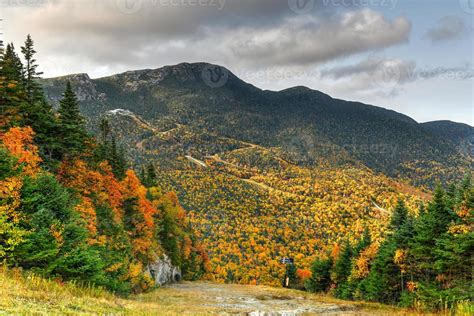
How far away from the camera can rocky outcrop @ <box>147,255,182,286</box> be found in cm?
5639

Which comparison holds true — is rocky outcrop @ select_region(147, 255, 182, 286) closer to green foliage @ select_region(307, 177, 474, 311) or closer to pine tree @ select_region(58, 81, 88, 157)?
pine tree @ select_region(58, 81, 88, 157)

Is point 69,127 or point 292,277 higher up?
point 69,127

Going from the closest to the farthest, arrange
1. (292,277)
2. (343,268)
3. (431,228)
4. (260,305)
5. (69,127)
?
(431,228)
(260,305)
(69,127)
(343,268)
(292,277)

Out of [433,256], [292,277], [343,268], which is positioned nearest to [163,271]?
[343,268]

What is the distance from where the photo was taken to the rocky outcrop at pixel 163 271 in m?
56.4

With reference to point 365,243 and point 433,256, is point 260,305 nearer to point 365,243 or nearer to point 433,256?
point 433,256

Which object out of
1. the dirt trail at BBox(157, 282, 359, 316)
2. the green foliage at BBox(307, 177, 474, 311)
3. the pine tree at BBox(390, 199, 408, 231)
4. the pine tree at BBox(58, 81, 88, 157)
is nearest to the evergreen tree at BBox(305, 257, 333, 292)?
the green foliage at BBox(307, 177, 474, 311)

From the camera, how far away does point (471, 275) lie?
2745 centimetres

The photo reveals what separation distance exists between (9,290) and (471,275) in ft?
97.9

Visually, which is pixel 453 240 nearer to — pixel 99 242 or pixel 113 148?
pixel 99 242

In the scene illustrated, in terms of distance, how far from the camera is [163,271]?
63.3m

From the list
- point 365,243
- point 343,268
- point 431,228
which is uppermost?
point 431,228

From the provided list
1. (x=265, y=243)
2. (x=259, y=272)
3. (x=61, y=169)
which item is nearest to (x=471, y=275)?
(x=61, y=169)

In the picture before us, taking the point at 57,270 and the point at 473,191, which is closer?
the point at 57,270
